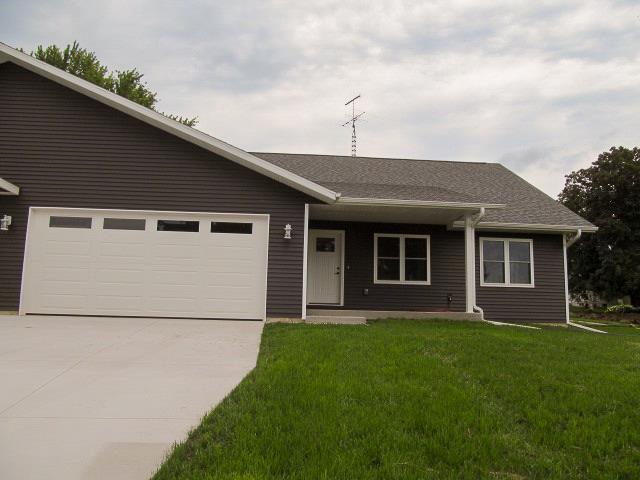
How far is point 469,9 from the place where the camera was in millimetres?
10070

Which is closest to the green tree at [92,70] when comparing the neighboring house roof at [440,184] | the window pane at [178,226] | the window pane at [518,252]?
the neighboring house roof at [440,184]

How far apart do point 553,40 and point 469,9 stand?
2084 millimetres

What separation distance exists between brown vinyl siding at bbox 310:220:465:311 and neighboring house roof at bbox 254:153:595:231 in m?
1.08

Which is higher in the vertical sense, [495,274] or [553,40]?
[553,40]

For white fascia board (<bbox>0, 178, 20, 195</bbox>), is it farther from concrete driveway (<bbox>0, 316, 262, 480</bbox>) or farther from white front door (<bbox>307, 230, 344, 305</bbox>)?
white front door (<bbox>307, 230, 344, 305</bbox>)

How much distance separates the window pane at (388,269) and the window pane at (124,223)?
5825 mm

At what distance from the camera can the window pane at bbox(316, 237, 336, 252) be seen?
11.9 m

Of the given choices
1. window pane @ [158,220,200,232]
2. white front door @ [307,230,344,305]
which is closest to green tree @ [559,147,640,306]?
white front door @ [307,230,344,305]

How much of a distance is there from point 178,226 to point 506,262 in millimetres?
8306

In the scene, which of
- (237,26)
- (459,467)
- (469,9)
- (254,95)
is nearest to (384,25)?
(469,9)

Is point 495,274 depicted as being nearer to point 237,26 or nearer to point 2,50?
point 237,26

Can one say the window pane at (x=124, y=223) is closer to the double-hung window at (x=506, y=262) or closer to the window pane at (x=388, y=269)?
the window pane at (x=388, y=269)

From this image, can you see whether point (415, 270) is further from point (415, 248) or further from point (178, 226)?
point (178, 226)

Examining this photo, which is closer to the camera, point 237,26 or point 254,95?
point 237,26
